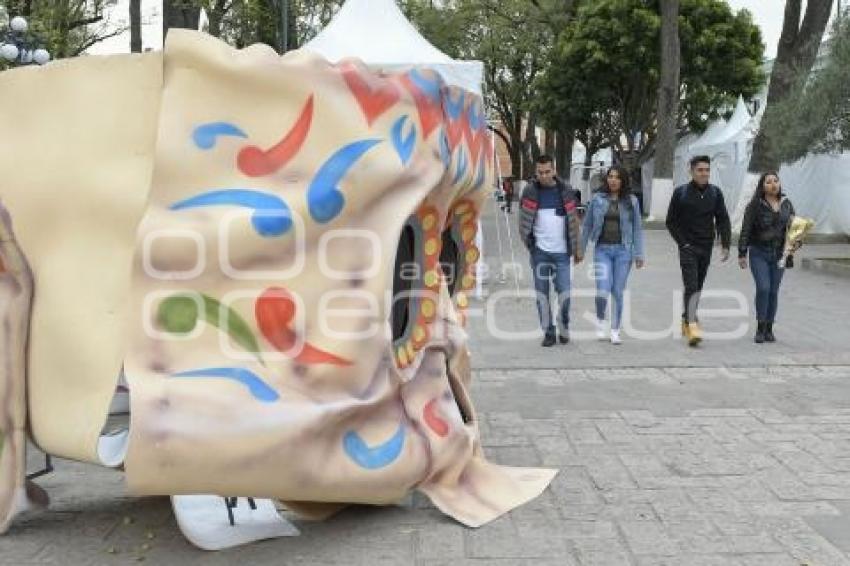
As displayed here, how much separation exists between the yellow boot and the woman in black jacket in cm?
56

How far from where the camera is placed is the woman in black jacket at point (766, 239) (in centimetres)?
832

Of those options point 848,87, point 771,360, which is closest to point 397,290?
point 771,360

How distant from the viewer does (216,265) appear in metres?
3.51

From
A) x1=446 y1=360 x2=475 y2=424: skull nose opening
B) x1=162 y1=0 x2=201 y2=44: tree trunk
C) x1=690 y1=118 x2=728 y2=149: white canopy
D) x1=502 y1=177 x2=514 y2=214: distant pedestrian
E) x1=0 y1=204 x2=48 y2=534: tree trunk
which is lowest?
x1=502 y1=177 x2=514 y2=214: distant pedestrian

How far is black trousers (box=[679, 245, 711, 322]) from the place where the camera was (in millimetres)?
8500

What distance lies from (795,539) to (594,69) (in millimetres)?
28448

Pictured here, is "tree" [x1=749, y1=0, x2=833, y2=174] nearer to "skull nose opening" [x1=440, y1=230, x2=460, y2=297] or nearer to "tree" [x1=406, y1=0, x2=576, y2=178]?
"skull nose opening" [x1=440, y1=230, x2=460, y2=297]

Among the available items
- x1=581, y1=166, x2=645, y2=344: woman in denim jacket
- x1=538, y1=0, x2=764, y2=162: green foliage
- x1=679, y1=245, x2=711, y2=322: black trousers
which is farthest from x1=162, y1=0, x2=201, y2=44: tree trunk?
x1=538, y1=0, x2=764, y2=162: green foliage

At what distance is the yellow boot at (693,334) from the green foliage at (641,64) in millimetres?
22431

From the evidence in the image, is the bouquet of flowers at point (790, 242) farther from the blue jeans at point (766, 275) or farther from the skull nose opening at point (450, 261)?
the skull nose opening at point (450, 261)

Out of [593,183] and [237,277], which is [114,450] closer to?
[237,277]

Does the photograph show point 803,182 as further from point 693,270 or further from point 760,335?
point 693,270

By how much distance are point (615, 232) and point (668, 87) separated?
15.6 m

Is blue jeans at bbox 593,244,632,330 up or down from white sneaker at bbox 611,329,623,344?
up
